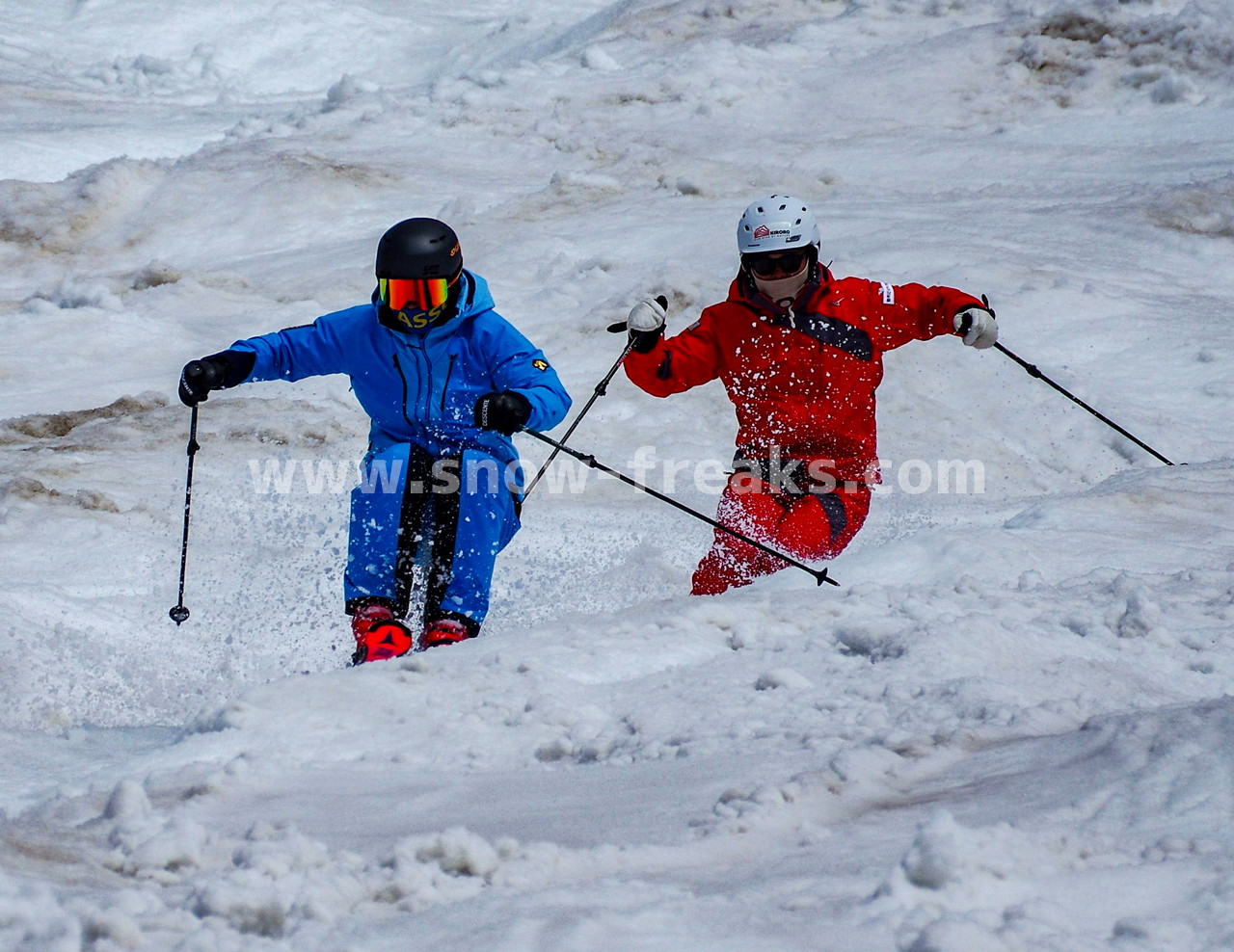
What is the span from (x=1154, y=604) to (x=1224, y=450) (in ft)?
16.4

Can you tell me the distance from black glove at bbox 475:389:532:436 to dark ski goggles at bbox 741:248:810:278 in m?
1.54

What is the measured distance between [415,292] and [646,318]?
4.14 feet

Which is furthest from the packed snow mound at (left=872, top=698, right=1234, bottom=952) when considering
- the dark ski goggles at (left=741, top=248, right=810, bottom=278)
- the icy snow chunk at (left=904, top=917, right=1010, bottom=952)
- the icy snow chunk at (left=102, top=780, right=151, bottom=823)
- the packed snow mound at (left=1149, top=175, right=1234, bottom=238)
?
the packed snow mound at (left=1149, top=175, right=1234, bottom=238)

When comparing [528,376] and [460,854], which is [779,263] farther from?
[460,854]

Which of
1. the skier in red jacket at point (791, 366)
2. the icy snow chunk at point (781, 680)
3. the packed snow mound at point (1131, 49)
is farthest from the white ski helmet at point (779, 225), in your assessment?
the packed snow mound at point (1131, 49)

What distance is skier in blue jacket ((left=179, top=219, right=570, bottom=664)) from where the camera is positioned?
4.97m

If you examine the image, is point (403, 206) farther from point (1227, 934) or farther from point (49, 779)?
point (1227, 934)

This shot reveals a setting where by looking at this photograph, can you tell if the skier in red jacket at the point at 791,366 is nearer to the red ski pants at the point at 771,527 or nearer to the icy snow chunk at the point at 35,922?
the red ski pants at the point at 771,527

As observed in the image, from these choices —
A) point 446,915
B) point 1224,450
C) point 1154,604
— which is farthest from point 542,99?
point 446,915

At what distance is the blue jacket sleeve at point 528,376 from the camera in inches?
197

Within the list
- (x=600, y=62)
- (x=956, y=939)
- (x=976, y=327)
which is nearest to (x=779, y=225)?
(x=976, y=327)

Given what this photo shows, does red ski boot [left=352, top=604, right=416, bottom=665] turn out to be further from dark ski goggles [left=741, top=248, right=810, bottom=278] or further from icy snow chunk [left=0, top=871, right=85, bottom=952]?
icy snow chunk [left=0, top=871, right=85, bottom=952]

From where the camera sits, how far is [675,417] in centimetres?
885

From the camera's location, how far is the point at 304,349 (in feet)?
17.4
